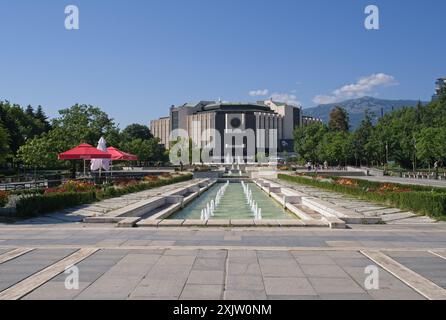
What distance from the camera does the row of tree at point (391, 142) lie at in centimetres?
6425

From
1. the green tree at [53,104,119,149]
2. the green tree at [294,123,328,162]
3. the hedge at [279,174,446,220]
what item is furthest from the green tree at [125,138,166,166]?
the hedge at [279,174,446,220]

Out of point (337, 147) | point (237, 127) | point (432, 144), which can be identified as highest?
point (237, 127)

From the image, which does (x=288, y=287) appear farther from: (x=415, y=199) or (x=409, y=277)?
(x=415, y=199)

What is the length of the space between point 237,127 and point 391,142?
73.6m

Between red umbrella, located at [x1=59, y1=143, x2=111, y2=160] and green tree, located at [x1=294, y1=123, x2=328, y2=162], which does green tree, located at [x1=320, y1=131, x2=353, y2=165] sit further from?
red umbrella, located at [x1=59, y1=143, x2=111, y2=160]

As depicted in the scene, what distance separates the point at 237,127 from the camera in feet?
490

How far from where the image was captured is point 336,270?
7688 millimetres

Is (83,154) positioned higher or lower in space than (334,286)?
higher

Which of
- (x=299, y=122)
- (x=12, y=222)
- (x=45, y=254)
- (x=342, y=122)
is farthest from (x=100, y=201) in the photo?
(x=299, y=122)

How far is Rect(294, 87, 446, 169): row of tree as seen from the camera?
64.2m

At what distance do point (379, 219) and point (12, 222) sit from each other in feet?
37.8

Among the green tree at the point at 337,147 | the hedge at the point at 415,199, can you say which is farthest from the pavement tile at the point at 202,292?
the green tree at the point at 337,147

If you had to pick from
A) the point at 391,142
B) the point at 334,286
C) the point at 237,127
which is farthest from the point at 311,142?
the point at 334,286
